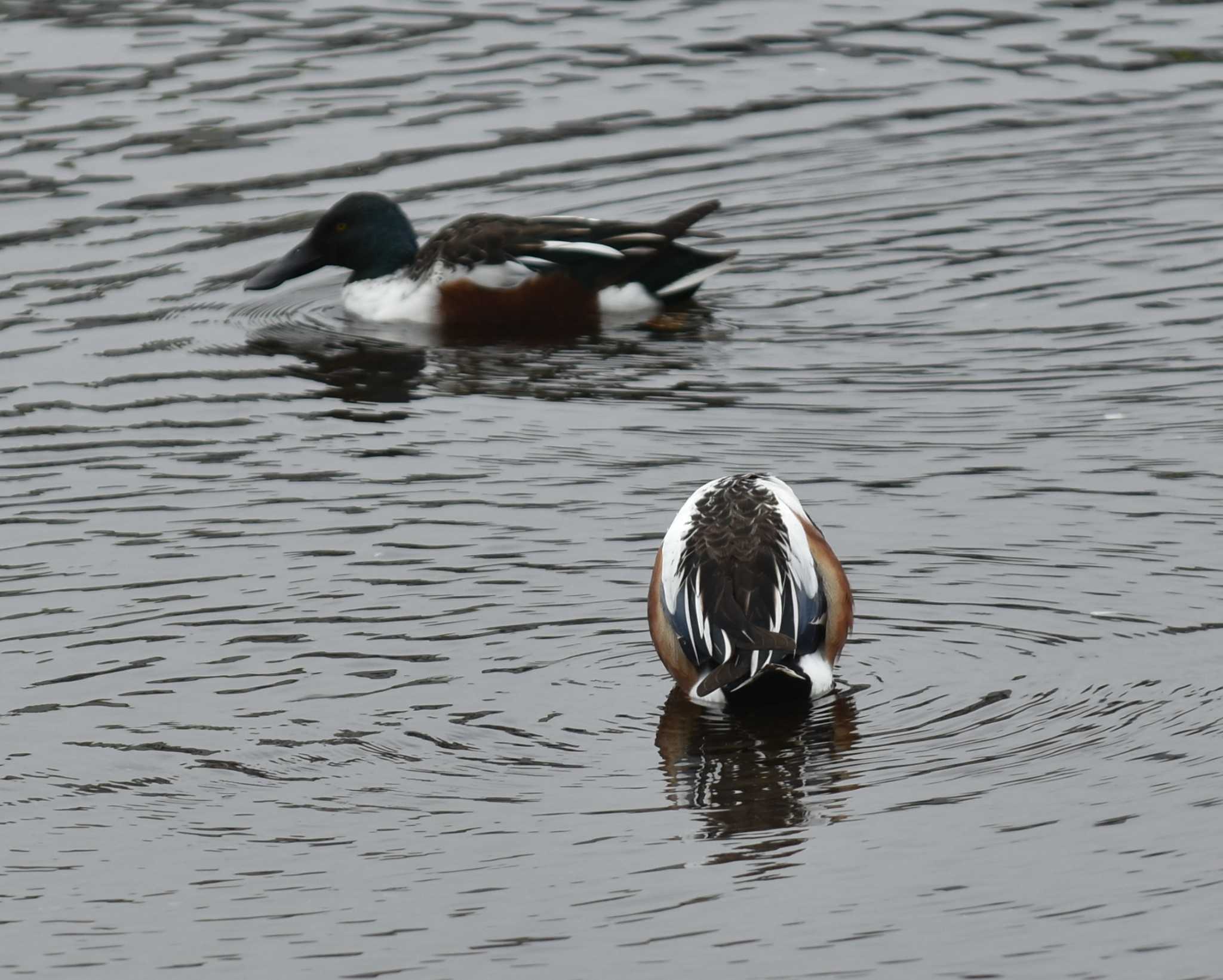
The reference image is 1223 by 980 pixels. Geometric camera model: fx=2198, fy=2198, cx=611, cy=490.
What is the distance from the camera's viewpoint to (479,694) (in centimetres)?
750

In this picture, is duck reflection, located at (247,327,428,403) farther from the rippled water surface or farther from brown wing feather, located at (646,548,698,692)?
brown wing feather, located at (646,548,698,692)

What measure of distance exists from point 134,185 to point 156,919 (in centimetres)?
1022

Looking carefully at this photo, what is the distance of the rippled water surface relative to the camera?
6.12 m

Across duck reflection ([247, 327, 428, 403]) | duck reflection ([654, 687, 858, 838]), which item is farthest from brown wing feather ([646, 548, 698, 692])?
duck reflection ([247, 327, 428, 403])

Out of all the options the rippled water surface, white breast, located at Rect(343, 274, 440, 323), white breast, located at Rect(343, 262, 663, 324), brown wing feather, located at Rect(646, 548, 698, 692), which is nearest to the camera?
the rippled water surface

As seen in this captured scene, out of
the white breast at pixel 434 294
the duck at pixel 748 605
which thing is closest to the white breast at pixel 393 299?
the white breast at pixel 434 294

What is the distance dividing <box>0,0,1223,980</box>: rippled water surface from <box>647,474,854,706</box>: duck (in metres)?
0.18

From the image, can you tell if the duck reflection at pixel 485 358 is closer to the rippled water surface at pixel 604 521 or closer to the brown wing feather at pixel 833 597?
the rippled water surface at pixel 604 521

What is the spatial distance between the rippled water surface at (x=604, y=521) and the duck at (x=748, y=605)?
0.61 ft

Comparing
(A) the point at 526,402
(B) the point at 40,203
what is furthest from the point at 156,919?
(B) the point at 40,203

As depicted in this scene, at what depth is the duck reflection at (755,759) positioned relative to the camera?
21.8ft

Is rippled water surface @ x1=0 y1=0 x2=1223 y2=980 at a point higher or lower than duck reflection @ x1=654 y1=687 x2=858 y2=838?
higher

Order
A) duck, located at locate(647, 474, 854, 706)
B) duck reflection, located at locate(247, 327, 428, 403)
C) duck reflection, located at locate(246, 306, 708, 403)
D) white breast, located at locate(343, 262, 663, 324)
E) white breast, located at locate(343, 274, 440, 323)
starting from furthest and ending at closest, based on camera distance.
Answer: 1. white breast, located at locate(343, 274, 440, 323)
2. white breast, located at locate(343, 262, 663, 324)
3. duck reflection, located at locate(247, 327, 428, 403)
4. duck reflection, located at locate(246, 306, 708, 403)
5. duck, located at locate(647, 474, 854, 706)

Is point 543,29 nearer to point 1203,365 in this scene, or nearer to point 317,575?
point 1203,365
